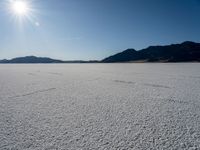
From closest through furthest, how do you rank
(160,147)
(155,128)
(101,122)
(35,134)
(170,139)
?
(160,147) < (170,139) < (35,134) < (155,128) < (101,122)

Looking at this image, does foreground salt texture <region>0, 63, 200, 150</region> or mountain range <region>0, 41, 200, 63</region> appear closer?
foreground salt texture <region>0, 63, 200, 150</region>

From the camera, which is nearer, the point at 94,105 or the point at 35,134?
the point at 35,134

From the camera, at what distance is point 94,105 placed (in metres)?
3.38

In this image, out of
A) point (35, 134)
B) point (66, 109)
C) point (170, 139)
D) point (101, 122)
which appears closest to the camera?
point (170, 139)

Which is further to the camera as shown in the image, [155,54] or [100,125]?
[155,54]

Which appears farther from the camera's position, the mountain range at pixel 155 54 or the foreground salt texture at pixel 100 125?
the mountain range at pixel 155 54

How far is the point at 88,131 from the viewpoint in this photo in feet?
6.94

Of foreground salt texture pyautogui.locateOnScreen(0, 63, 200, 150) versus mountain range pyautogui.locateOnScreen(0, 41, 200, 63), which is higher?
mountain range pyautogui.locateOnScreen(0, 41, 200, 63)

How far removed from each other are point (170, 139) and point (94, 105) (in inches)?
72.1

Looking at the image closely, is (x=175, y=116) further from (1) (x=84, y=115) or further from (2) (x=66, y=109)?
(2) (x=66, y=109)

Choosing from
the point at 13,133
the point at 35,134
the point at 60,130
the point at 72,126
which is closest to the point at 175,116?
the point at 72,126

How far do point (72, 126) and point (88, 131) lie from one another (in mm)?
309

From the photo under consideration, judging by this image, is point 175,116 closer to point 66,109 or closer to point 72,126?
point 72,126

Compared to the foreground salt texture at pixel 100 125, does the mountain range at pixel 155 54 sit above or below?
above
